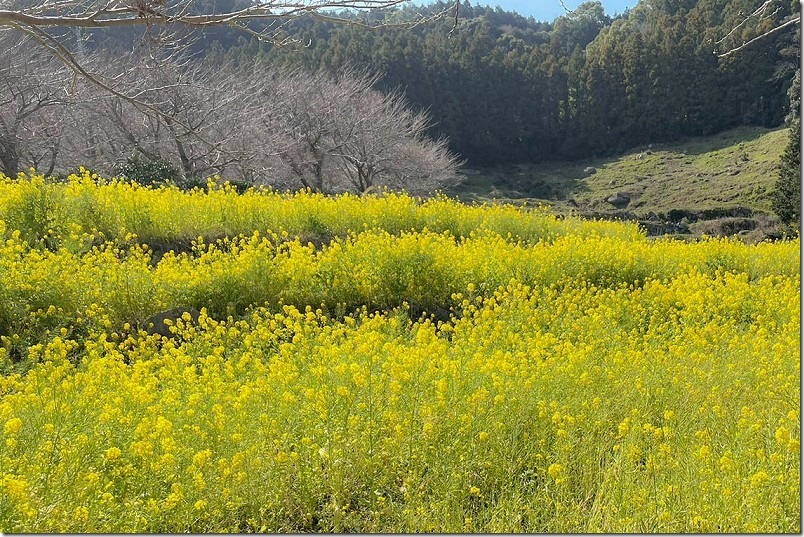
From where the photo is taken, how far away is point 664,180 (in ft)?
153

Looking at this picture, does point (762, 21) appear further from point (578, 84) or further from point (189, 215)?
point (578, 84)

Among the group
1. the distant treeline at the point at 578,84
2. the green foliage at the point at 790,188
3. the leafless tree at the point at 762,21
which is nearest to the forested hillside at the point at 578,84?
the distant treeline at the point at 578,84

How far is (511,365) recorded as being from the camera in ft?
11.7

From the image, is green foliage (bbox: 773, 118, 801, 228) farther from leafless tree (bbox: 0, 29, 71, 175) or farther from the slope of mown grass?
leafless tree (bbox: 0, 29, 71, 175)

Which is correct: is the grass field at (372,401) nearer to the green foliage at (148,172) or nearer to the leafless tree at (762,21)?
the leafless tree at (762,21)

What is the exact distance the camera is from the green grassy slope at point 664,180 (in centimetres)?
3616

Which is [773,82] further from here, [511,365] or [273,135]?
[511,365]

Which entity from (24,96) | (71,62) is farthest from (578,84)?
(71,62)

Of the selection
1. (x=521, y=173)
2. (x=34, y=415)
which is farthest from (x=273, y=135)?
(x=521, y=173)

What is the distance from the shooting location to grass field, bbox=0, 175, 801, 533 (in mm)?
2322

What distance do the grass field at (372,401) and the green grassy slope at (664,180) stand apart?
1144 inches

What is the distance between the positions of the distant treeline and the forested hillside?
0.11m

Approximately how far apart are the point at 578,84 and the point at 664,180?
2179cm

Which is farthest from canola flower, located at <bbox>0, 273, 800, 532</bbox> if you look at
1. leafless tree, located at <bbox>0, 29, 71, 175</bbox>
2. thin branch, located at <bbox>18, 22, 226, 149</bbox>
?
leafless tree, located at <bbox>0, 29, 71, 175</bbox>
